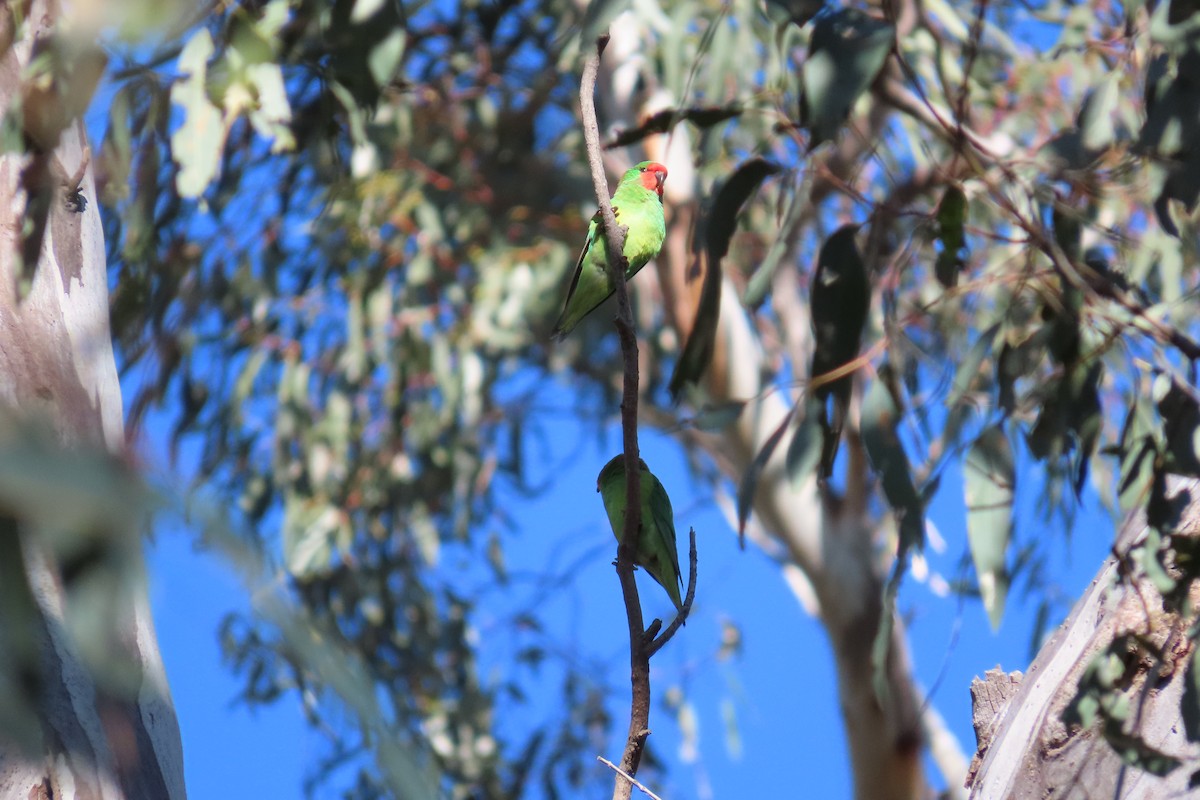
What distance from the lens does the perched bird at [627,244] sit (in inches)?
100

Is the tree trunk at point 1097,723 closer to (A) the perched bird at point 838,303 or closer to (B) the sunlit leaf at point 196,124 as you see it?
(A) the perched bird at point 838,303

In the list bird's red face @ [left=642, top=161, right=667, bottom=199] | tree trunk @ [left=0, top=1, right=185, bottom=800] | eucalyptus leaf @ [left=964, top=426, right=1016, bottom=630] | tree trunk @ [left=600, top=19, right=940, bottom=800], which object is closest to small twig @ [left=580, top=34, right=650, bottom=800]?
tree trunk @ [left=0, top=1, right=185, bottom=800]

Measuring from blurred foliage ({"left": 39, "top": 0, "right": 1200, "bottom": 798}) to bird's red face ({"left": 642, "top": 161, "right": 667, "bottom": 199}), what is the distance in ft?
0.51

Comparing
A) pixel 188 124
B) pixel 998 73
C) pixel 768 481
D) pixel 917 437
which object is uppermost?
pixel 998 73

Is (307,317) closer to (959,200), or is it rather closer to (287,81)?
(287,81)

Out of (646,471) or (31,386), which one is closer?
(31,386)

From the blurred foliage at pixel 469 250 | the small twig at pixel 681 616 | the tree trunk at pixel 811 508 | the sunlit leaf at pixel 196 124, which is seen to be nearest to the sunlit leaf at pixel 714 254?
the blurred foliage at pixel 469 250

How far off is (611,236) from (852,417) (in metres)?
2.79

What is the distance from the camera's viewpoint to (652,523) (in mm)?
2232

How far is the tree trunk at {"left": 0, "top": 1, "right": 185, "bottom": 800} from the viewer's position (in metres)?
1.18

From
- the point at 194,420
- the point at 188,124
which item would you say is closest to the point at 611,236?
the point at 188,124

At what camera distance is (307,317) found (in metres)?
5.41

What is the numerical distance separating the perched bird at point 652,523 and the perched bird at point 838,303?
36cm

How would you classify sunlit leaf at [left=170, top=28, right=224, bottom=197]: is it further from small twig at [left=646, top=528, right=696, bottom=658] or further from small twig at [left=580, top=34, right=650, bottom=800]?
small twig at [left=646, top=528, right=696, bottom=658]
